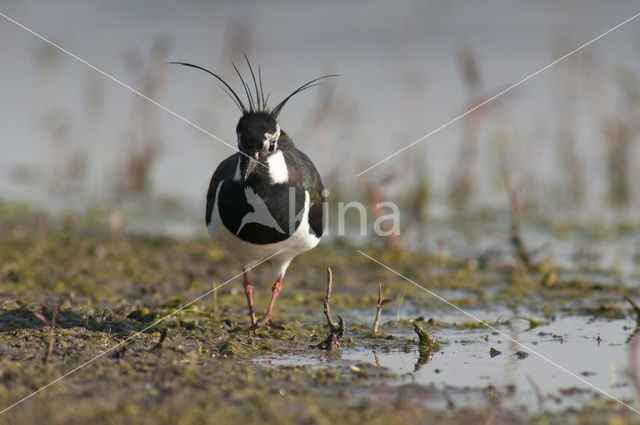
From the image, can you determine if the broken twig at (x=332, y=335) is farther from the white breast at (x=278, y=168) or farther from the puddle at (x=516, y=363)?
the white breast at (x=278, y=168)

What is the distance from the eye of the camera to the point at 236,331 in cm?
515

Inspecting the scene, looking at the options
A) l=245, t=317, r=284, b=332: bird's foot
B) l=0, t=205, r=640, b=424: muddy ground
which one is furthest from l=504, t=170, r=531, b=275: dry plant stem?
l=245, t=317, r=284, b=332: bird's foot

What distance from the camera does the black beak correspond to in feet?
16.3

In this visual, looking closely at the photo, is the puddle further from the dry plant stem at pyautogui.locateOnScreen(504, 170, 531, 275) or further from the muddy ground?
the dry plant stem at pyautogui.locateOnScreen(504, 170, 531, 275)

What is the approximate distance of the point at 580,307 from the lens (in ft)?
20.2

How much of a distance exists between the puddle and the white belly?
2.71ft

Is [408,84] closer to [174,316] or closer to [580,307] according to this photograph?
[580,307]

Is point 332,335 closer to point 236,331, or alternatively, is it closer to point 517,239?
point 236,331

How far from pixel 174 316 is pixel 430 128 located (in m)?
6.85

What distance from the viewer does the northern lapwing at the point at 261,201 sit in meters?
5.01

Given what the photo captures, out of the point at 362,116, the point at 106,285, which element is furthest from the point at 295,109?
the point at 106,285

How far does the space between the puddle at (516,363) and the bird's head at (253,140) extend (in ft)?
3.85

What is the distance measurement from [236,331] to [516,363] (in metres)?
1.71

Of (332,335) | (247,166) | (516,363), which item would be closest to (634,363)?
(516,363)
